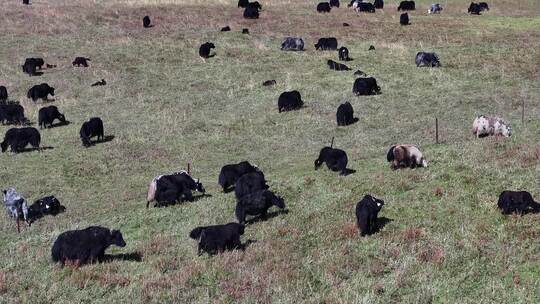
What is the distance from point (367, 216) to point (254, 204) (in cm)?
342

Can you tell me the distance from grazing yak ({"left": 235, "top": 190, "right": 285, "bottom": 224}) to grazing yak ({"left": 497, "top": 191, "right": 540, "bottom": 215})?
600 centimetres

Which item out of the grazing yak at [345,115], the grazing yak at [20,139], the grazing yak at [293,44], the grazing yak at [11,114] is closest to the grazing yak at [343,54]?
the grazing yak at [293,44]

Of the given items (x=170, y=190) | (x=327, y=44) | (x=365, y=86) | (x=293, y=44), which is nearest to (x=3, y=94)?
(x=293, y=44)

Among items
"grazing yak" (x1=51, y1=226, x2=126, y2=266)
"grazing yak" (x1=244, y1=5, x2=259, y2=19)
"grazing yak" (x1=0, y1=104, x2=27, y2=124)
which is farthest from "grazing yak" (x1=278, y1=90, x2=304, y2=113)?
"grazing yak" (x1=244, y1=5, x2=259, y2=19)

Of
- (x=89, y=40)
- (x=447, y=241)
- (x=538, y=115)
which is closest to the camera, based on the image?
(x=447, y=241)

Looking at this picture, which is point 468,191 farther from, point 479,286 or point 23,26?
point 23,26

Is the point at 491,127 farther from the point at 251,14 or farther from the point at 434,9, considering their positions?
the point at 434,9

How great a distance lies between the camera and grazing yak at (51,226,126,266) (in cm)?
1645

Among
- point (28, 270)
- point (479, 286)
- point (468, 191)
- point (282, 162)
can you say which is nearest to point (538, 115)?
point (282, 162)

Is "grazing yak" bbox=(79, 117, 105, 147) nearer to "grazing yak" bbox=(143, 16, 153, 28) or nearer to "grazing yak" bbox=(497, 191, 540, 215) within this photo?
"grazing yak" bbox=(497, 191, 540, 215)

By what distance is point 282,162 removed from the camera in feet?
91.7

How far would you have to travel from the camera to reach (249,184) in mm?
20953

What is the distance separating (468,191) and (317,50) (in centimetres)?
2997

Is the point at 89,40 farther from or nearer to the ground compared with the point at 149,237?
farther from the ground
